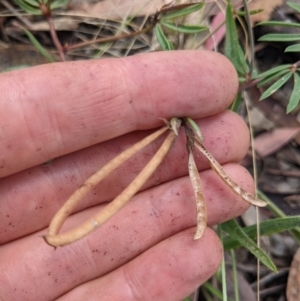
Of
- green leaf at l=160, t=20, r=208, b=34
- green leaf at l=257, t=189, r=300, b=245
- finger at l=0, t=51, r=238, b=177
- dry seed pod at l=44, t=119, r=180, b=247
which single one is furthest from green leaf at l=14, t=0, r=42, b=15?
green leaf at l=257, t=189, r=300, b=245

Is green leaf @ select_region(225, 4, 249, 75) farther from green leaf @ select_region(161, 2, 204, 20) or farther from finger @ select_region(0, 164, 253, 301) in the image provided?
finger @ select_region(0, 164, 253, 301)

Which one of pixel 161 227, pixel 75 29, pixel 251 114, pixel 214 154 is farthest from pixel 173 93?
pixel 75 29

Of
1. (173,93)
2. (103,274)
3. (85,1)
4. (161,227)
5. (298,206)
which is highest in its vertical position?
(85,1)

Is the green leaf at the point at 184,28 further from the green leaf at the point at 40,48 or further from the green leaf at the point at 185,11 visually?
the green leaf at the point at 40,48

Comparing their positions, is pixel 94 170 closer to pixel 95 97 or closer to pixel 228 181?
pixel 95 97

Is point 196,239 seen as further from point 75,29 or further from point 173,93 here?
point 75,29

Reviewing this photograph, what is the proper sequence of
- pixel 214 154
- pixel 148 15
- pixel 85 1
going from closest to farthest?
pixel 214 154 → pixel 148 15 → pixel 85 1

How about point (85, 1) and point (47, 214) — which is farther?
point (85, 1)
